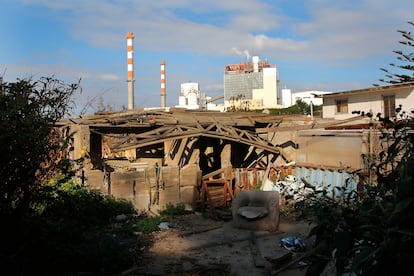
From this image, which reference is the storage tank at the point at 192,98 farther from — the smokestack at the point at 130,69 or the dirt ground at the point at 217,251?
the dirt ground at the point at 217,251

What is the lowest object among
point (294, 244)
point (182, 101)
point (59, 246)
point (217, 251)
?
point (217, 251)

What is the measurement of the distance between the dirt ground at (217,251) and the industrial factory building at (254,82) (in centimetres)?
3262

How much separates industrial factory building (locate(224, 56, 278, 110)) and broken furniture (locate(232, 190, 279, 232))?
32.0 metres

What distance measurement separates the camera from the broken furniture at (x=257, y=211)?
33.5 ft

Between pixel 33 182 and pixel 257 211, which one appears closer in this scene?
pixel 33 182

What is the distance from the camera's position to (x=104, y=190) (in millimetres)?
11430

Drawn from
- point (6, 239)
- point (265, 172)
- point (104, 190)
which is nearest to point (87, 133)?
point (104, 190)

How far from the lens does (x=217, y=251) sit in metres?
8.60

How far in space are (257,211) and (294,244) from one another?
6.47 ft

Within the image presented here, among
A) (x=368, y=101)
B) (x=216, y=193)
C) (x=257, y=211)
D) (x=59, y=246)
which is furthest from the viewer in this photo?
(x=368, y=101)

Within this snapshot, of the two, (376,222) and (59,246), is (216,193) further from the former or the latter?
(376,222)

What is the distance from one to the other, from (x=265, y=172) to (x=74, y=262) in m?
8.65

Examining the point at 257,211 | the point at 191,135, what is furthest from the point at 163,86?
the point at 257,211

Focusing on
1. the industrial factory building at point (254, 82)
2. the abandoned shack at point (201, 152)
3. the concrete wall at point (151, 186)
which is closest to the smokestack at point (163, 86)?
the industrial factory building at point (254, 82)
